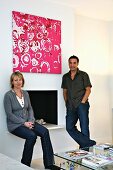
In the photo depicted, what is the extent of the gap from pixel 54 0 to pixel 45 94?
55.8 inches

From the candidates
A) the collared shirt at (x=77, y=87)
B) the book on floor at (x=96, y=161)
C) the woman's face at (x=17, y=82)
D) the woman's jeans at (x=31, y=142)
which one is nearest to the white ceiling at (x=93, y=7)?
the collared shirt at (x=77, y=87)

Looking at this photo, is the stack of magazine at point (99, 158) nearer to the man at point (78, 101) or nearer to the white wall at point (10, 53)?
the man at point (78, 101)

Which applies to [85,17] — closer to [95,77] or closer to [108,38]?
[108,38]

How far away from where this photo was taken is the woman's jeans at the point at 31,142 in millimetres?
2910

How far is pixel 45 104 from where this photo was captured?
3.70m

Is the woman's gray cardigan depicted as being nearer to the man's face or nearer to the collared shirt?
the collared shirt

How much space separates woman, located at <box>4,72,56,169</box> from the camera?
293 cm

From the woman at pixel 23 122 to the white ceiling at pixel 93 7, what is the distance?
1458 mm

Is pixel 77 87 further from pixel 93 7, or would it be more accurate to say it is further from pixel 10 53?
pixel 93 7

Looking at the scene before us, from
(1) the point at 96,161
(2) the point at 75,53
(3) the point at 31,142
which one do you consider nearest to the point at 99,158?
(1) the point at 96,161

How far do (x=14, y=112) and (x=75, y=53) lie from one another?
64.8 inches

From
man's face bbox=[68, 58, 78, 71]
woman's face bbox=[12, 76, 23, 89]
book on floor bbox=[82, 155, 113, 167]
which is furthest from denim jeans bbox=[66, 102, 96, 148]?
book on floor bbox=[82, 155, 113, 167]

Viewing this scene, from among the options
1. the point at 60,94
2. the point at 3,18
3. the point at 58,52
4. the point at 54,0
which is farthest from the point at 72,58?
the point at 3,18

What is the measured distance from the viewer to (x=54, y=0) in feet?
11.8
